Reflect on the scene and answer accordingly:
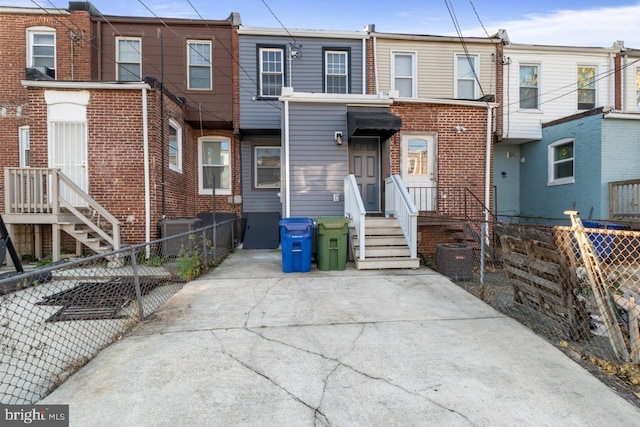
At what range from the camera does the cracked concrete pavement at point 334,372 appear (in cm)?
229

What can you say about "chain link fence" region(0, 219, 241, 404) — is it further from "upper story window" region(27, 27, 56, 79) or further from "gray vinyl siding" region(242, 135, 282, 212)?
"upper story window" region(27, 27, 56, 79)

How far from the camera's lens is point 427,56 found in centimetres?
1162

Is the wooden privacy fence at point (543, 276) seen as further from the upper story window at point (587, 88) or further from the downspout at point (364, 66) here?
the upper story window at point (587, 88)

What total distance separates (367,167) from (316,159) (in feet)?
5.43

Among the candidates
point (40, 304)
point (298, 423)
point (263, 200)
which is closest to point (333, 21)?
point (263, 200)

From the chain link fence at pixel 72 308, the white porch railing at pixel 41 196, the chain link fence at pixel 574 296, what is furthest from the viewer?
the white porch railing at pixel 41 196

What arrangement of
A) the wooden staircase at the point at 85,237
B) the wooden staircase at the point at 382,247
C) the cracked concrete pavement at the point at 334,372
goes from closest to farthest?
the cracked concrete pavement at the point at 334,372 < the wooden staircase at the point at 382,247 < the wooden staircase at the point at 85,237

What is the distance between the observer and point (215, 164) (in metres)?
11.1

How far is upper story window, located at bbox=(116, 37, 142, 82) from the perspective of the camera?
34.3 feet

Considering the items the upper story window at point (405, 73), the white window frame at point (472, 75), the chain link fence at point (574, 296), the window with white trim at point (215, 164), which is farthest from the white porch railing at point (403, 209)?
the white window frame at point (472, 75)

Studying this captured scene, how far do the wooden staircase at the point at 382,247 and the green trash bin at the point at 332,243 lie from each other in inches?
15.4

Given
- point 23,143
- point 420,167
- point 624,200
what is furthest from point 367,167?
point 23,143

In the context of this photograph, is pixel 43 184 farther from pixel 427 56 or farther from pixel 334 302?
pixel 427 56

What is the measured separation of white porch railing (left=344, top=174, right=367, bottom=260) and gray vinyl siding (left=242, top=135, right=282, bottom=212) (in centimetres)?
359
